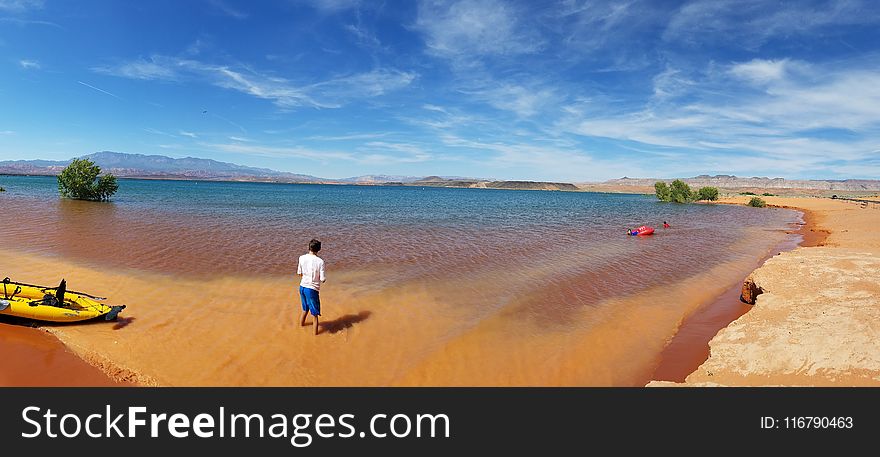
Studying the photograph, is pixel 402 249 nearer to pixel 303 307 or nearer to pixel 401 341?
pixel 303 307

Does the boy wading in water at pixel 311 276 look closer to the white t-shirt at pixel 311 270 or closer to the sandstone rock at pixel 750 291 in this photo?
the white t-shirt at pixel 311 270

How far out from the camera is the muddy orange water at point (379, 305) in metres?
7.45

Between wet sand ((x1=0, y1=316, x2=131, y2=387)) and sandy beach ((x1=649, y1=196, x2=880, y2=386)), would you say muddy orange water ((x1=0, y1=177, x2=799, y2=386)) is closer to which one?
wet sand ((x1=0, y1=316, x2=131, y2=387))

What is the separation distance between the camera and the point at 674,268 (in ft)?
55.5

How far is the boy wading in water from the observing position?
27.5ft

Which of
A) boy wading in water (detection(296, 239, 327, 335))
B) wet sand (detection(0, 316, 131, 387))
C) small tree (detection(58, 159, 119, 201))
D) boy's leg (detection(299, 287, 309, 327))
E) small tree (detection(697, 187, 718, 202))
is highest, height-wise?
small tree (detection(697, 187, 718, 202))

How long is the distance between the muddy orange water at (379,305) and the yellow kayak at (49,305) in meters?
0.24

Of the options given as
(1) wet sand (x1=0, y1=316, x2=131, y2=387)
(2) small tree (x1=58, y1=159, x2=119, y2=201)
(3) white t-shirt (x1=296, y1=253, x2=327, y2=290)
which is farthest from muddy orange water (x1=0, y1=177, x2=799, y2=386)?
(2) small tree (x1=58, y1=159, x2=119, y2=201)

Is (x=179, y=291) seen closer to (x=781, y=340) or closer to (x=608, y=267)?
(x=781, y=340)

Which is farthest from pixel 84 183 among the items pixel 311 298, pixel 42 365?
pixel 311 298

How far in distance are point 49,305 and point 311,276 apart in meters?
5.64

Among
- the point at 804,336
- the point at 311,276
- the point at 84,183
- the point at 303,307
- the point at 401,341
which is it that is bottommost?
the point at 401,341

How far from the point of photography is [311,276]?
8516 millimetres

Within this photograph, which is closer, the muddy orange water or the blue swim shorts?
the muddy orange water
